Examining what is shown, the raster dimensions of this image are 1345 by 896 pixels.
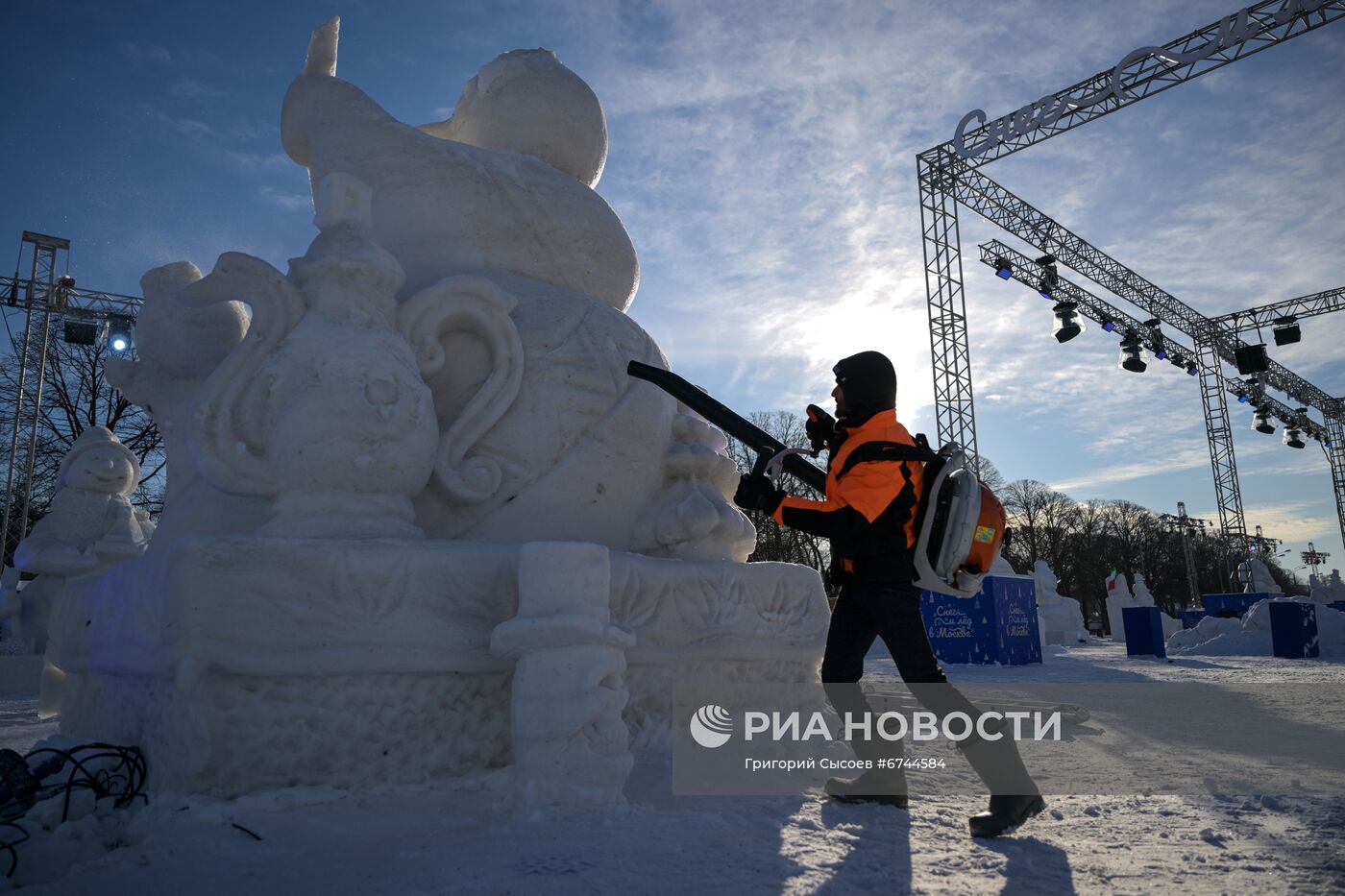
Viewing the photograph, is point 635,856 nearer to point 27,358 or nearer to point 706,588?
point 706,588

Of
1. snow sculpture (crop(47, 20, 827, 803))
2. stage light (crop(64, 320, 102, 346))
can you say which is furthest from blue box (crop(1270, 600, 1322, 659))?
stage light (crop(64, 320, 102, 346))

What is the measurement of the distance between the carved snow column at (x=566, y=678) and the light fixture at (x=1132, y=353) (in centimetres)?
1850

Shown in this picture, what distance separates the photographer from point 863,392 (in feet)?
8.16

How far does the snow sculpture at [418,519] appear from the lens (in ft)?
7.61

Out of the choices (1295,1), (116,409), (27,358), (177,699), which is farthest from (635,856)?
(116,409)

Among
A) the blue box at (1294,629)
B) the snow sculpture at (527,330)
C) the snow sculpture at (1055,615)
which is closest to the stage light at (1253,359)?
the snow sculpture at (1055,615)

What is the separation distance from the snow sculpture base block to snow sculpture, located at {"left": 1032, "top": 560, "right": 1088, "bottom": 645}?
634 inches

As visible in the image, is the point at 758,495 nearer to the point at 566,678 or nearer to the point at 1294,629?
the point at 566,678

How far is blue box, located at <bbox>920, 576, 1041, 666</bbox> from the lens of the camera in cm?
995

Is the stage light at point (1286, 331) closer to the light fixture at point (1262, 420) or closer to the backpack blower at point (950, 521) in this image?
the light fixture at point (1262, 420)

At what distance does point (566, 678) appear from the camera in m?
2.34

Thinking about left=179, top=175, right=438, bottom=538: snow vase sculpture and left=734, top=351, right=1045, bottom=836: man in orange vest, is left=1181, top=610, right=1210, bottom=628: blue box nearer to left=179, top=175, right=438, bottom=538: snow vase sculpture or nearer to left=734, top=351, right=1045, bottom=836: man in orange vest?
left=734, top=351, right=1045, bottom=836: man in orange vest

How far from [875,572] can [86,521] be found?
6.28 m

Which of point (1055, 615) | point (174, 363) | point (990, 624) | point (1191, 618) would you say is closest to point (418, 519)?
point (174, 363)
